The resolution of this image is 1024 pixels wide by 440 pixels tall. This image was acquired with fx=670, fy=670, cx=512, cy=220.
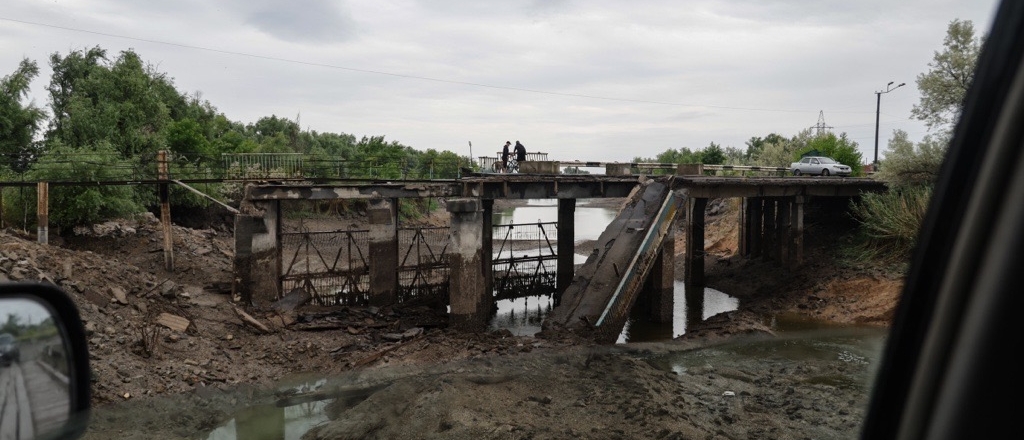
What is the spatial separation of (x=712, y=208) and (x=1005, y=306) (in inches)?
1739

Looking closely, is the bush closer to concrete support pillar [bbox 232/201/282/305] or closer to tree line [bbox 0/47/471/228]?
tree line [bbox 0/47/471/228]

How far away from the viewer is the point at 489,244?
22.5 meters

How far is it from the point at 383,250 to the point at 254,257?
3.47 metres

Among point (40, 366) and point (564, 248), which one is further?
point (564, 248)

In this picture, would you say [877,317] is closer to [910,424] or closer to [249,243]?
[249,243]

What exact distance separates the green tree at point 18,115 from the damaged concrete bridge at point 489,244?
15.6 m

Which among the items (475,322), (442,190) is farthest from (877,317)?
(442,190)

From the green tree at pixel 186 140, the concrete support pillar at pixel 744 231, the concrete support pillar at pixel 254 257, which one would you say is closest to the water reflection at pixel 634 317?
the concrete support pillar at pixel 744 231

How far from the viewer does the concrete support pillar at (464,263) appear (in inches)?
688

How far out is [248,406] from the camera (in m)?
12.6

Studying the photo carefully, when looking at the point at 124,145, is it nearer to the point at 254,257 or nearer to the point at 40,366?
the point at 254,257

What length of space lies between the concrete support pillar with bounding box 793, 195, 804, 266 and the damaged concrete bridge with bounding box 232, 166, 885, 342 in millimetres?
1887

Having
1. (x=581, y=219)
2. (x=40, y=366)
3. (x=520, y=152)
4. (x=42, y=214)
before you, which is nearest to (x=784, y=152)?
(x=581, y=219)

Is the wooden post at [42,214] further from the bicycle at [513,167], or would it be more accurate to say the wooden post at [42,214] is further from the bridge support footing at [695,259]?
the bridge support footing at [695,259]
